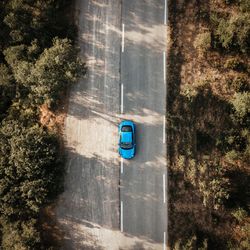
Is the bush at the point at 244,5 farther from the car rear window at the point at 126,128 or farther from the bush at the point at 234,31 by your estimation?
the car rear window at the point at 126,128

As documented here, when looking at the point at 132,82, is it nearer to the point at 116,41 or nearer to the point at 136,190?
the point at 116,41

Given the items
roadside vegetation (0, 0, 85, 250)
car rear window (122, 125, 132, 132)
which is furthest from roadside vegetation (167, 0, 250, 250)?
roadside vegetation (0, 0, 85, 250)

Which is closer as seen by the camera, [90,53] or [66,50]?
[66,50]

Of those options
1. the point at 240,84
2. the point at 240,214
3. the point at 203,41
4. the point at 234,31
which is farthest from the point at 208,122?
the point at 240,214

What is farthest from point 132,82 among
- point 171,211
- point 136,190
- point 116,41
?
point 171,211

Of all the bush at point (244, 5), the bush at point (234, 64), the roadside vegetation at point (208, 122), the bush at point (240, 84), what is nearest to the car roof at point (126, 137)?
the roadside vegetation at point (208, 122)

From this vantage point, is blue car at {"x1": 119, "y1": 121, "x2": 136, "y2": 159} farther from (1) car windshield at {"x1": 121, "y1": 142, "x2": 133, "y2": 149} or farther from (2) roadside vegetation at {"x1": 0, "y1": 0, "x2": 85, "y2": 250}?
(2) roadside vegetation at {"x1": 0, "y1": 0, "x2": 85, "y2": 250}

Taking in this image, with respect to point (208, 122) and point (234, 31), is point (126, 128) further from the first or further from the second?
point (234, 31)
